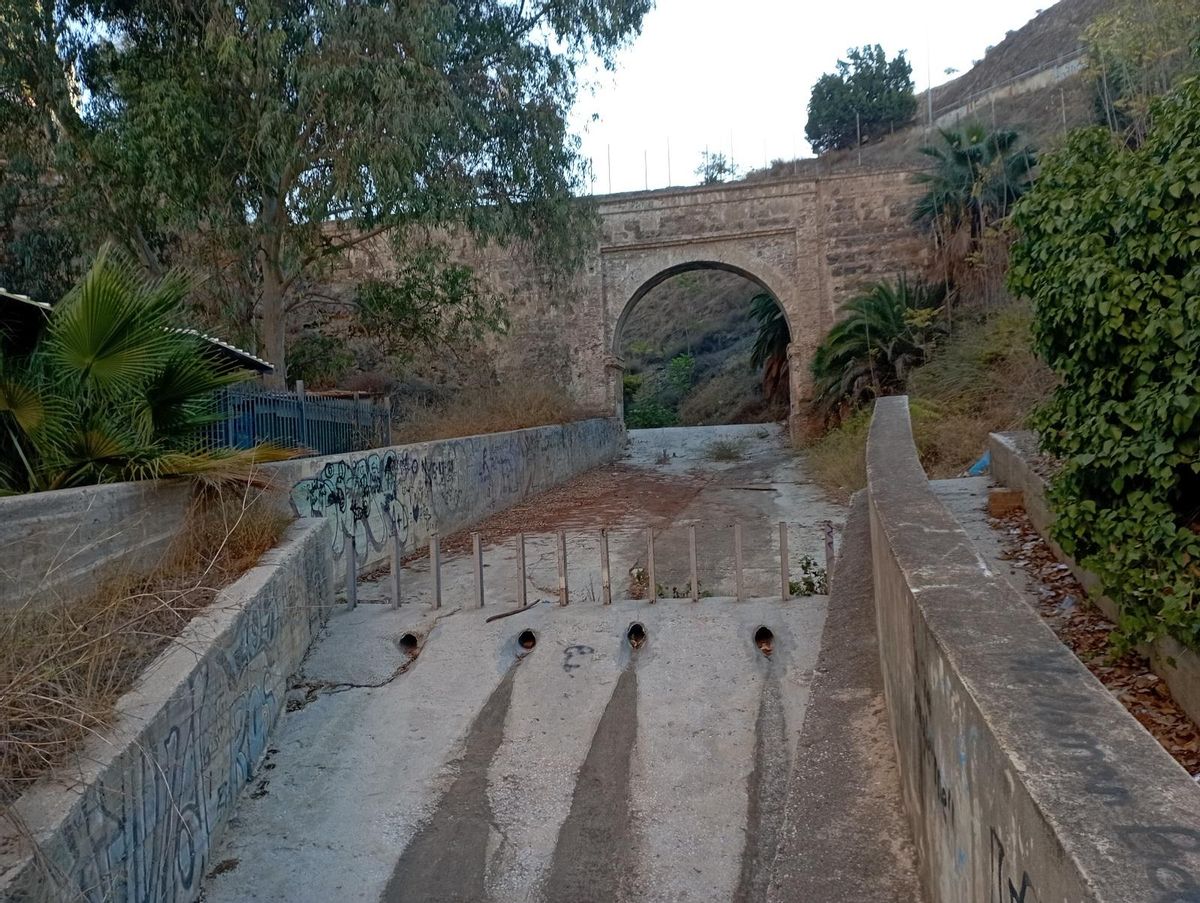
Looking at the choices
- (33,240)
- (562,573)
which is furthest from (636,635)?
(33,240)

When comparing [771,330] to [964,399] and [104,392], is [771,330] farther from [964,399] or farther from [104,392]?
[104,392]

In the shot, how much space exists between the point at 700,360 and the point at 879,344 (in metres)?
25.8

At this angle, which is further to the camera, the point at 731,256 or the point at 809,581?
the point at 731,256

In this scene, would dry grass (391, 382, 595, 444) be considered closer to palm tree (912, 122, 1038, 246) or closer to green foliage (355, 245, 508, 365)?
green foliage (355, 245, 508, 365)

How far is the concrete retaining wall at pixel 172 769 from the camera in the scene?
3.12 meters

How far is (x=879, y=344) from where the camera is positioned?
57.9 ft

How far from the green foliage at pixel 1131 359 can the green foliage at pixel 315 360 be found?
1527cm

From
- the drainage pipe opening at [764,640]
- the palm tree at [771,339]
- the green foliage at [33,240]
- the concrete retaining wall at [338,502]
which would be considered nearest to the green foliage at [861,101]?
the palm tree at [771,339]

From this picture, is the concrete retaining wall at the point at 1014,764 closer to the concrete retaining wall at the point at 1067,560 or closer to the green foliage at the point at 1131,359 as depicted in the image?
the green foliage at the point at 1131,359

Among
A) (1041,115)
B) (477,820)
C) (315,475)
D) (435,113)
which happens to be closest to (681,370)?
(1041,115)

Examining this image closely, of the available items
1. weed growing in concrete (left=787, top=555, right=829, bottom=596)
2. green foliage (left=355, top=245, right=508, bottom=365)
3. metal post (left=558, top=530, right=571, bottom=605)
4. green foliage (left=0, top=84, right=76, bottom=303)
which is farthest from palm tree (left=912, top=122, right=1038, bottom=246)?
green foliage (left=0, top=84, right=76, bottom=303)

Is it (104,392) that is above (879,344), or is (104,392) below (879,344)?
below

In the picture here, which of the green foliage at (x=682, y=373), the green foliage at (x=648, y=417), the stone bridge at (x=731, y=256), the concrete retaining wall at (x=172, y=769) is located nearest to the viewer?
the concrete retaining wall at (x=172, y=769)

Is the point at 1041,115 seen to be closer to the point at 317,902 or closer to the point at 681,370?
the point at 681,370
